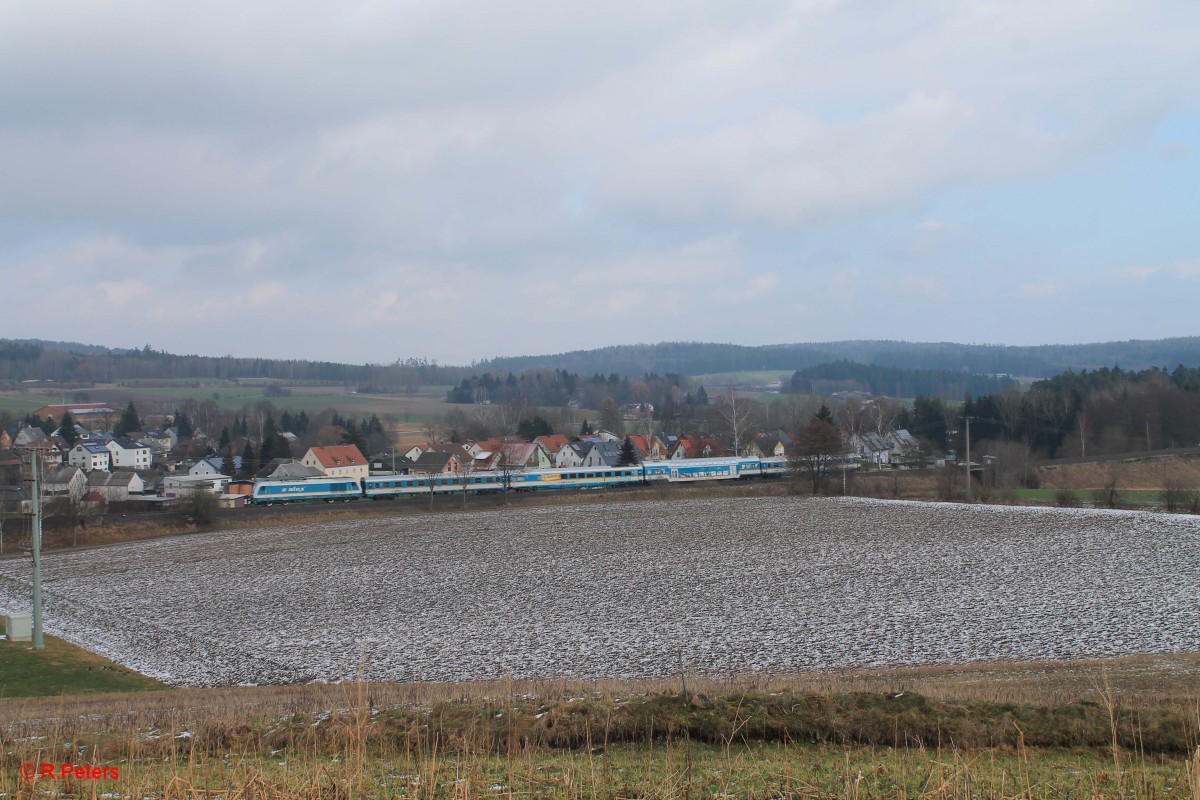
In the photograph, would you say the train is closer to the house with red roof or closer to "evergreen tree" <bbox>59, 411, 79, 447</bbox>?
the house with red roof

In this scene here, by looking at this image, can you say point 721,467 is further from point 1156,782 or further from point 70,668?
point 1156,782

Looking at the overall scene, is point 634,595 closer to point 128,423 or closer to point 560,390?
point 128,423

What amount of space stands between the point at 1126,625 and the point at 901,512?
25134mm

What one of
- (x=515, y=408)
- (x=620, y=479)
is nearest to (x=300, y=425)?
(x=515, y=408)

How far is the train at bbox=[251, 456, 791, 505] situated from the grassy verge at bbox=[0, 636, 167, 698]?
36.0m

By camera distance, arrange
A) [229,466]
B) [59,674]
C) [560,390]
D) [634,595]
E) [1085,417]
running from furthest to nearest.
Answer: [560,390] → [229,466] → [1085,417] → [634,595] → [59,674]

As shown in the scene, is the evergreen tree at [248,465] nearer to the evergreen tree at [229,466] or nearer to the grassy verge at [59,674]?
the evergreen tree at [229,466]

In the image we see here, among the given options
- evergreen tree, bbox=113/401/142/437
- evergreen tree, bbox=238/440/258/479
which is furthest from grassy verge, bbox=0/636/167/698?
evergreen tree, bbox=113/401/142/437

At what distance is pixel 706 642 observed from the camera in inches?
876

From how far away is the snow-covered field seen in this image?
21.3 meters

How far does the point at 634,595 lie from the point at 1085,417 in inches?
2406

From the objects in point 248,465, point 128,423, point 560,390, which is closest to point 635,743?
point 248,465

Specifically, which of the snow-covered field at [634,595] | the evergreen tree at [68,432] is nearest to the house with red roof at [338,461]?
the snow-covered field at [634,595]

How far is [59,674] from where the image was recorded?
20906 mm
